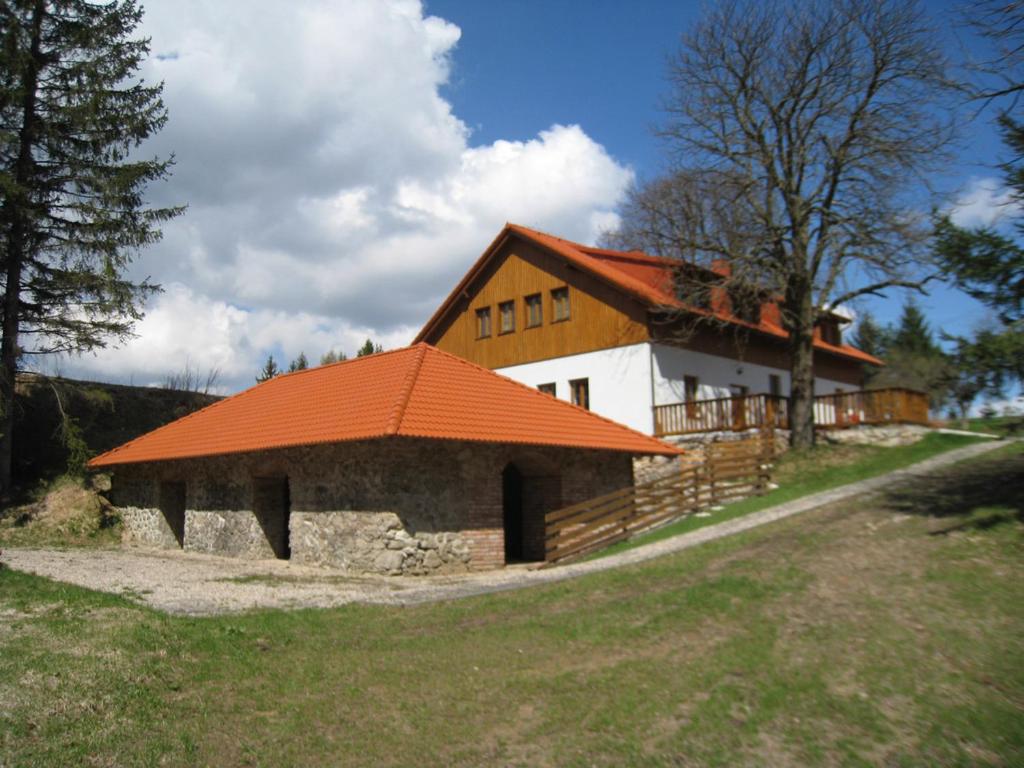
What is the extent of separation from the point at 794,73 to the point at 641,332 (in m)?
9.10

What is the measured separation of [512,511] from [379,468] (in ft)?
17.7

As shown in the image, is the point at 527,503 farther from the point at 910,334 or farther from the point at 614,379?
the point at 910,334

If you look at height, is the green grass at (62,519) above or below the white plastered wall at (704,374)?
below

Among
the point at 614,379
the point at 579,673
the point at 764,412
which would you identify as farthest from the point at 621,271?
the point at 579,673

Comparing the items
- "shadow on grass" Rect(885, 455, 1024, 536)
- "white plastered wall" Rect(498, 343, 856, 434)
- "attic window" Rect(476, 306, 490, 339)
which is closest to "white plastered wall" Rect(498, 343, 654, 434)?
"white plastered wall" Rect(498, 343, 856, 434)

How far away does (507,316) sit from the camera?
3083cm

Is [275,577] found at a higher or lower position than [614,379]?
lower

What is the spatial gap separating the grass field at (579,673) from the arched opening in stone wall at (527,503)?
6.38 meters

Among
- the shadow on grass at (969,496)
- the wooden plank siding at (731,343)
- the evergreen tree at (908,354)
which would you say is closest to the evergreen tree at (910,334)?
the evergreen tree at (908,354)

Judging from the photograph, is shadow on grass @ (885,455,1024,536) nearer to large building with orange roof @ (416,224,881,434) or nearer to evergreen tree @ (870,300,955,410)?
large building with orange roof @ (416,224,881,434)

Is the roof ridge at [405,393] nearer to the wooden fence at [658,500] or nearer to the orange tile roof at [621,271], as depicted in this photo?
the wooden fence at [658,500]

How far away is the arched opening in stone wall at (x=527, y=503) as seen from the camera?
18.0 m

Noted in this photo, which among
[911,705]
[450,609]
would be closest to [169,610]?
[450,609]

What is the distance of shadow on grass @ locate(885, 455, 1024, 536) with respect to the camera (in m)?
12.1
